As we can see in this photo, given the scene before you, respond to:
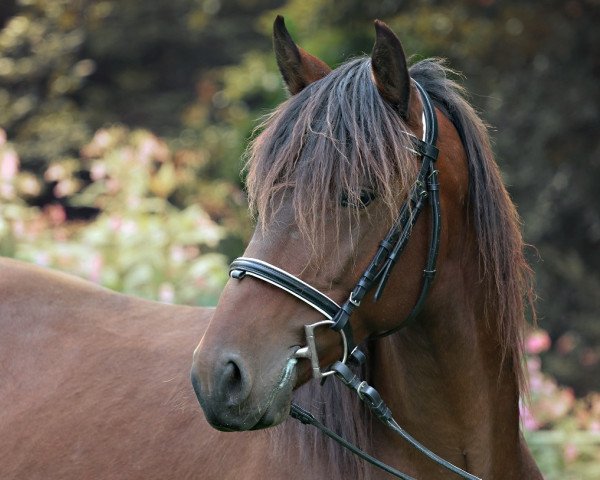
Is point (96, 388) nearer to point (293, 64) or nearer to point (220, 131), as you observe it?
point (293, 64)

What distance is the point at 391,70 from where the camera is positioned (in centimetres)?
205

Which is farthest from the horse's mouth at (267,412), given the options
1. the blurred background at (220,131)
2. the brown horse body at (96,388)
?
the blurred background at (220,131)

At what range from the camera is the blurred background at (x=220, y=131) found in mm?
5684

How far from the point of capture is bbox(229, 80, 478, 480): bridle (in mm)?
1928

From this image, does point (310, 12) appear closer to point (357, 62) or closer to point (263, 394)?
point (357, 62)

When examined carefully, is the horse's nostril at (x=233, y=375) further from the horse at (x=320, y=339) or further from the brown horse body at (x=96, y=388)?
the brown horse body at (x=96, y=388)

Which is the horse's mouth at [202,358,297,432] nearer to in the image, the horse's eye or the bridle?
the bridle

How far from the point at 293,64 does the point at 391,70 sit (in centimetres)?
33

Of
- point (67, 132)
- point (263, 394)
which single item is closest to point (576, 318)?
point (263, 394)

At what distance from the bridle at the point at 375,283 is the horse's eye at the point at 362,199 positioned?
0.09 m

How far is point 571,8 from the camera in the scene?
27.1 ft

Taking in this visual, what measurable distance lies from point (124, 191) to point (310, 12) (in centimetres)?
347

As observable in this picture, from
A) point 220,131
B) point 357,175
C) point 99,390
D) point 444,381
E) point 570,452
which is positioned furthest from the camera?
point 220,131

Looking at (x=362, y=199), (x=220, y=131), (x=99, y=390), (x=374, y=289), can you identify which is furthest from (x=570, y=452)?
(x=220, y=131)
